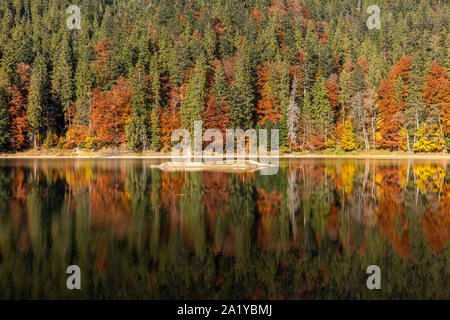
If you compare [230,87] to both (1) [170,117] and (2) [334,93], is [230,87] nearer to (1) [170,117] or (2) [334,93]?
(1) [170,117]

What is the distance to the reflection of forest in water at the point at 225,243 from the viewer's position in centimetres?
1021

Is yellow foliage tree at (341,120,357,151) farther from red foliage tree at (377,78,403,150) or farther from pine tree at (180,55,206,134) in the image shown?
pine tree at (180,55,206,134)

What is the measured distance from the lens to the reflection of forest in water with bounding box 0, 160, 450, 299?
33.5 ft

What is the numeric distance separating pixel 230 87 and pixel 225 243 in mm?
62974

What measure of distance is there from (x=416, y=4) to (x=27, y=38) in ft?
355

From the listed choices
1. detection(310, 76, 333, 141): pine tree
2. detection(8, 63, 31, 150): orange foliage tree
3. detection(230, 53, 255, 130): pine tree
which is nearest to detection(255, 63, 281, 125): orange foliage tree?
detection(230, 53, 255, 130): pine tree

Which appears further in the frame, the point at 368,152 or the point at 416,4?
the point at 416,4

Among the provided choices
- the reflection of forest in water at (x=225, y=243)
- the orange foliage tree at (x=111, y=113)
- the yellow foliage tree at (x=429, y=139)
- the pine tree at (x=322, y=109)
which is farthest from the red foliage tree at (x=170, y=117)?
the reflection of forest in water at (x=225, y=243)

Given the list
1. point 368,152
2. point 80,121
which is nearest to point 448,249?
point 368,152

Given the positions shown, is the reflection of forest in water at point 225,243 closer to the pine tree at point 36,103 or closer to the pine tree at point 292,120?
the pine tree at point 292,120

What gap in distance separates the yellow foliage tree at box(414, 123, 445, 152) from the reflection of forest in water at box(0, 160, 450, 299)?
42.8m

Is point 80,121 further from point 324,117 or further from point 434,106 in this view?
point 434,106

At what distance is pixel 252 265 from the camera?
11.6 meters

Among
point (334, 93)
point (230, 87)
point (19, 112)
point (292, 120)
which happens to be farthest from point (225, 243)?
point (19, 112)
